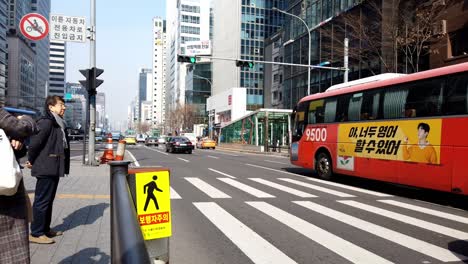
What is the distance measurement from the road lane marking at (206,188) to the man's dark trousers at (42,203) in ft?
16.2

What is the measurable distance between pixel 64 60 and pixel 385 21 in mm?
154855

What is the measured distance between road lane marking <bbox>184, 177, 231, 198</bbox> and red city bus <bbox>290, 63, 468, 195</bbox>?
14.0 ft

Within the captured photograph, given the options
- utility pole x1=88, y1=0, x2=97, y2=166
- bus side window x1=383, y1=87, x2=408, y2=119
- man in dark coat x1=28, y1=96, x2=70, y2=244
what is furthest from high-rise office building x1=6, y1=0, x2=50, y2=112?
man in dark coat x1=28, y1=96, x2=70, y2=244

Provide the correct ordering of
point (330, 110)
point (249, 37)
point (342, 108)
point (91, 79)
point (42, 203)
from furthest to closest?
point (249, 37) < point (91, 79) < point (330, 110) < point (342, 108) < point (42, 203)

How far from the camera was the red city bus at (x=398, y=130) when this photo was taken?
8.66m

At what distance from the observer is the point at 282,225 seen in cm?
677

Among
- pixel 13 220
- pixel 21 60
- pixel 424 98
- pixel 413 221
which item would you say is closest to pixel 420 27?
pixel 424 98

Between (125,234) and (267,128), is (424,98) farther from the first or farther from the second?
(267,128)

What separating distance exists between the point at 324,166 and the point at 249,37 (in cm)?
7790

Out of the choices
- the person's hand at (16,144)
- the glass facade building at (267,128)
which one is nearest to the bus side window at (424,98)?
the person's hand at (16,144)

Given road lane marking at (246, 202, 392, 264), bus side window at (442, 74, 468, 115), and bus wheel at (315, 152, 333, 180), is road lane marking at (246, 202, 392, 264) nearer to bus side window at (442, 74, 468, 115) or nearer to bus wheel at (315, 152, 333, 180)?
bus side window at (442, 74, 468, 115)

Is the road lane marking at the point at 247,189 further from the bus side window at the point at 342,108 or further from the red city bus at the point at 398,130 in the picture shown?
the bus side window at the point at 342,108

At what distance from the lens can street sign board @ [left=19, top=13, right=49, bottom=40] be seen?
1314 centimetres

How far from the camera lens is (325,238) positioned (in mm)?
5961
